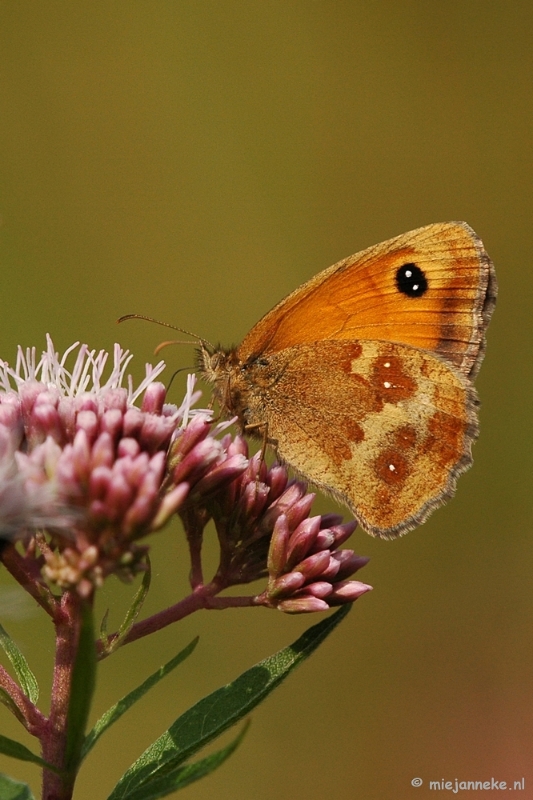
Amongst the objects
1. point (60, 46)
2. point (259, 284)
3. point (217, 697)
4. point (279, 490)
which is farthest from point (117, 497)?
point (60, 46)

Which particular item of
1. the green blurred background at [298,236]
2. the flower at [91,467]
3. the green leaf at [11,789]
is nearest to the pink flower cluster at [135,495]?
the flower at [91,467]

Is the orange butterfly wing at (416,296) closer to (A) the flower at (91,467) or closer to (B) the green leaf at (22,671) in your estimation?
(A) the flower at (91,467)

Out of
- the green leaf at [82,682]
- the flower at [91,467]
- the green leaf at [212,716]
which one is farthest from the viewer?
the green leaf at [212,716]

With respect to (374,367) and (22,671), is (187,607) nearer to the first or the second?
(22,671)

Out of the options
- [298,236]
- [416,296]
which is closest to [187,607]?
[416,296]

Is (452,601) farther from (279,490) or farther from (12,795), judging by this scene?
(12,795)

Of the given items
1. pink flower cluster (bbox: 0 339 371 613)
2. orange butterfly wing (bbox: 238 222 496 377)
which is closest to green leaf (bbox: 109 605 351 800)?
pink flower cluster (bbox: 0 339 371 613)
